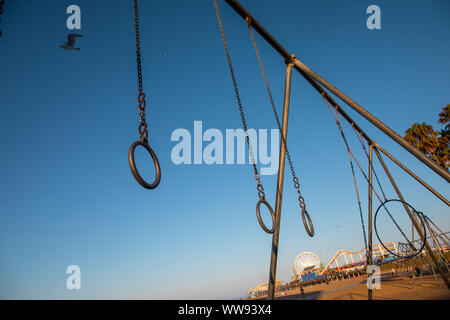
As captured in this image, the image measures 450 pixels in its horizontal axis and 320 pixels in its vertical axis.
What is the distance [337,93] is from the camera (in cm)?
486

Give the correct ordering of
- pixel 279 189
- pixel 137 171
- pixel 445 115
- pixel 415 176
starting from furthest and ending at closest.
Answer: pixel 445 115 → pixel 415 176 → pixel 279 189 → pixel 137 171

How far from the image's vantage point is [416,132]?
23.9 metres

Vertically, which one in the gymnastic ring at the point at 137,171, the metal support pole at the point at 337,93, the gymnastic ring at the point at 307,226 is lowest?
the gymnastic ring at the point at 307,226

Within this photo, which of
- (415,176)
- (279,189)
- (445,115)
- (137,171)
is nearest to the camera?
(137,171)

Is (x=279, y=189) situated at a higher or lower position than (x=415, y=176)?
lower

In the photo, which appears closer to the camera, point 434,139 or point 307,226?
point 307,226

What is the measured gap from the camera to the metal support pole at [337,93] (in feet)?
12.8

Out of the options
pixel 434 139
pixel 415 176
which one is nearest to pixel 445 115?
pixel 434 139

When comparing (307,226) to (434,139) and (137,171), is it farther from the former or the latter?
(434,139)

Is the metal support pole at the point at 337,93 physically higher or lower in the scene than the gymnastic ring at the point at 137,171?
higher

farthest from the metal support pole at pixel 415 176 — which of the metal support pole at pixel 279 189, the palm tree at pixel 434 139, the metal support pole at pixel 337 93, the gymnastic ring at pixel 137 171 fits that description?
the palm tree at pixel 434 139

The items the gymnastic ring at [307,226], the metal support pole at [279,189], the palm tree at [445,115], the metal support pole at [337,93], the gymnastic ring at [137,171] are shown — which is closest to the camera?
the gymnastic ring at [137,171]

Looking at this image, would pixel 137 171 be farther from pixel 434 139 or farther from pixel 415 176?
pixel 434 139

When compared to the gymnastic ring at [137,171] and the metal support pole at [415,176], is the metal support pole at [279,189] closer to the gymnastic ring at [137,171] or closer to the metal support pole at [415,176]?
the gymnastic ring at [137,171]
